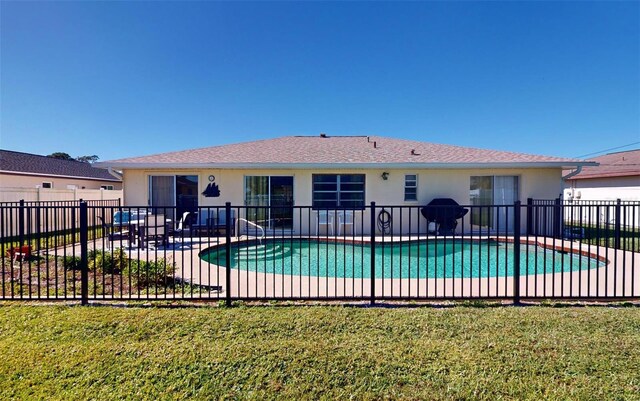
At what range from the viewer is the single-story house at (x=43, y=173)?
16.3 metres

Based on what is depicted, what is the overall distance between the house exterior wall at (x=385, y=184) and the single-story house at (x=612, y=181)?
8.45 meters

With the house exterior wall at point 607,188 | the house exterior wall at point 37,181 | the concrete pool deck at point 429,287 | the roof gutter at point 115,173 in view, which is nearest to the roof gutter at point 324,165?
the roof gutter at point 115,173

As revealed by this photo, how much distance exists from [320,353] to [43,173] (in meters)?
23.3

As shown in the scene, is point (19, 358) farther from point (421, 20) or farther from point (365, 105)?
point (365, 105)

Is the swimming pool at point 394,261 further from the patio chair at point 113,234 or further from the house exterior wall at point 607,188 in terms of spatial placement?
the house exterior wall at point 607,188

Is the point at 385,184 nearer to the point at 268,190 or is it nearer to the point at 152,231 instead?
the point at 268,190

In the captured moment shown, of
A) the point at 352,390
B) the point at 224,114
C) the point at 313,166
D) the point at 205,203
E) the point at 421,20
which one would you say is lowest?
the point at 352,390

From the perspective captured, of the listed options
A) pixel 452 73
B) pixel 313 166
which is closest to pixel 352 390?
pixel 313 166

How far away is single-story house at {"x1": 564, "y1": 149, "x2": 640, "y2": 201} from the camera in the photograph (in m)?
17.6

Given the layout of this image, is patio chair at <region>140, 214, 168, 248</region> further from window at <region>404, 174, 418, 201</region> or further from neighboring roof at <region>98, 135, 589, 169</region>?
window at <region>404, 174, 418, 201</region>

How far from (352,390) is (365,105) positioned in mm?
17309

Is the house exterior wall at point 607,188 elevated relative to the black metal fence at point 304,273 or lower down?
elevated

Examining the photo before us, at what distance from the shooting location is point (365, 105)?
17.8 metres

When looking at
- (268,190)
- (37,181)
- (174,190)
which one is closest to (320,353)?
(268,190)
